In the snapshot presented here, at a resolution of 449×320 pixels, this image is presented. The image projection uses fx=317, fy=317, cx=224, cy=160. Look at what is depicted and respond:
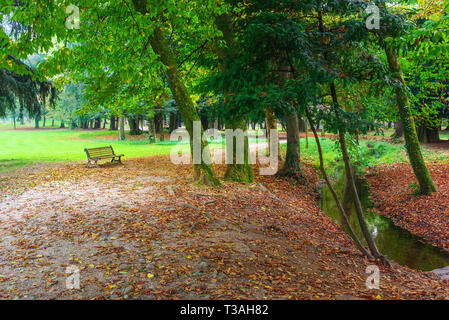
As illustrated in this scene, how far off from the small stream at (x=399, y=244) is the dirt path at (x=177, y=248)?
1061 mm

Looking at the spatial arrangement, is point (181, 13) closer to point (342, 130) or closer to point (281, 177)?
point (342, 130)

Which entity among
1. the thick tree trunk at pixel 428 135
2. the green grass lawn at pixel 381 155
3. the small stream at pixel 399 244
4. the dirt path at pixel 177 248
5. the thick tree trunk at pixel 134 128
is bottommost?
the small stream at pixel 399 244

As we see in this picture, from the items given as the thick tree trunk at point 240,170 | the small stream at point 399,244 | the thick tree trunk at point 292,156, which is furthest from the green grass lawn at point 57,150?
the small stream at point 399,244

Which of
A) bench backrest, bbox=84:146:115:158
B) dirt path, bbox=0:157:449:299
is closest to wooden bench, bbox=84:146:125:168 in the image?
bench backrest, bbox=84:146:115:158

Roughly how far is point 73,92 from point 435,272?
38.6 m

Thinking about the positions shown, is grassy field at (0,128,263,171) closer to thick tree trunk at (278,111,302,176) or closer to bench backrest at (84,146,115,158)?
bench backrest at (84,146,115,158)

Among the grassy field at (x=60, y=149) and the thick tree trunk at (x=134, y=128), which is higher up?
the thick tree trunk at (x=134, y=128)

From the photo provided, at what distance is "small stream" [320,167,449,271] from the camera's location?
291 inches

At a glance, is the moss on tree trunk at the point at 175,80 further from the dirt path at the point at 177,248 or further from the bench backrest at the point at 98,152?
the bench backrest at the point at 98,152

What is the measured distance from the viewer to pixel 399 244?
27.9 feet

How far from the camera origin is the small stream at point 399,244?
24.2 ft

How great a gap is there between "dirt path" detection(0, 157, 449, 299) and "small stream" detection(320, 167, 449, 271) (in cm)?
106

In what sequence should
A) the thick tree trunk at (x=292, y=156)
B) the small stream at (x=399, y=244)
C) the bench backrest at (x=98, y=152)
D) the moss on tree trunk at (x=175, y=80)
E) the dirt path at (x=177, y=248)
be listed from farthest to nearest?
the bench backrest at (x=98, y=152), the thick tree trunk at (x=292, y=156), the moss on tree trunk at (x=175, y=80), the small stream at (x=399, y=244), the dirt path at (x=177, y=248)

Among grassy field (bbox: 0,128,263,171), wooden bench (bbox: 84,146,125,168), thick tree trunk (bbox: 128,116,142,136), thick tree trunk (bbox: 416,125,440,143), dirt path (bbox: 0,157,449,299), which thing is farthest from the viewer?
thick tree trunk (bbox: 128,116,142,136)
